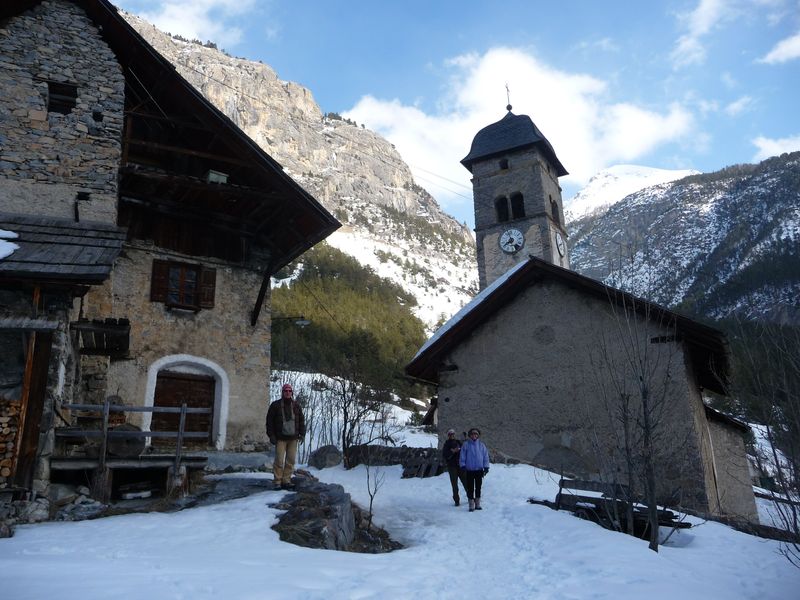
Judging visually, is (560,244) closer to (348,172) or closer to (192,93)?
(192,93)

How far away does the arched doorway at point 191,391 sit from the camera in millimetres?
12938

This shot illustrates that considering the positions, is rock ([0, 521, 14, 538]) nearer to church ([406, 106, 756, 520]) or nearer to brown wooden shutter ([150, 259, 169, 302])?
brown wooden shutter ([150, 259, 169, 302])

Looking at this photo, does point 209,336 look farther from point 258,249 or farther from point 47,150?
point 47,150

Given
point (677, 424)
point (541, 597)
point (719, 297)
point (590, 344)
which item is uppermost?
point (719, 297)

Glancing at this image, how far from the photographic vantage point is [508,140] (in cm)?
3138

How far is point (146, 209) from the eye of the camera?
1355 centimetres

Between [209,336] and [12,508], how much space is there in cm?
694

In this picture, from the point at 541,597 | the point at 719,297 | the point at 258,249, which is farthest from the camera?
the point at 719,297

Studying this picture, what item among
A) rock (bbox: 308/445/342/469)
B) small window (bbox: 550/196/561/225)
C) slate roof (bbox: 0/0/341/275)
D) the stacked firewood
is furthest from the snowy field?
small window (bbox: 550/196/561/225)

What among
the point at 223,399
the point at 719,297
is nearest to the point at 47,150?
the point at 223,399

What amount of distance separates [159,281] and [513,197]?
68.3 ft

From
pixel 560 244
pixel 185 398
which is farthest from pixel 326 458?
pixel 560 244

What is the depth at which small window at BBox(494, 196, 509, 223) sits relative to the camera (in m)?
30.6

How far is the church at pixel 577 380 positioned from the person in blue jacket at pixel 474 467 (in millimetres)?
2355
